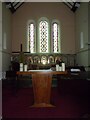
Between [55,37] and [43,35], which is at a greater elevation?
[43,35]

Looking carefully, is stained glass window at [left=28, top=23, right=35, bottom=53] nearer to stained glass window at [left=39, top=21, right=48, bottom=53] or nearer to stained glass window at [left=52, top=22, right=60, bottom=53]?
stained glass window at [left=39, top=21, right=48, bottom=53]

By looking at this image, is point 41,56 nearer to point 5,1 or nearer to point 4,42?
point 4,42

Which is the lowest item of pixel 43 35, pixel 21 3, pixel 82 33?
pixel 82 33

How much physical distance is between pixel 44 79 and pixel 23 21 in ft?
33.7

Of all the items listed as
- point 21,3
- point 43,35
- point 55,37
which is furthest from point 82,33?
point 21,3

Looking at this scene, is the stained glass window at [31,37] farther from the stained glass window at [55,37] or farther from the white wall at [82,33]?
the white wall at [82,33]

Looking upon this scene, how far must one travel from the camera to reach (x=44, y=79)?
4.77 m

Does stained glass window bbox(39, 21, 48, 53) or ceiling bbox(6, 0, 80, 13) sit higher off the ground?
ceiling bbox(6, 0, 80, 13)

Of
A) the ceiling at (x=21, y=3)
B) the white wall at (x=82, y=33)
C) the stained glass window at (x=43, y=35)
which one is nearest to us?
the white wall at (x=82, y=33)

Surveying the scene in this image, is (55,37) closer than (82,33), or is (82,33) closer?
(82,33)

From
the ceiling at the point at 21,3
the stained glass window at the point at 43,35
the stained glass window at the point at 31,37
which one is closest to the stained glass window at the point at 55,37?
the stained glass window at the point at 43,35

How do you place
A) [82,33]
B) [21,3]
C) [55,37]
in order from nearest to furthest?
1. [82,33]
2. [21,3]
3. [55,37]

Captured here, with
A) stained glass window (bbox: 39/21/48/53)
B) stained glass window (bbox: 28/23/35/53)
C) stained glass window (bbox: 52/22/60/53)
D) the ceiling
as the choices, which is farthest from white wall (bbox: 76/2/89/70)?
stained glass window (bbox: 28/23/35/53)

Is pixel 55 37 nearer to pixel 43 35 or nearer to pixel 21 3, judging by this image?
pixel 43 35
